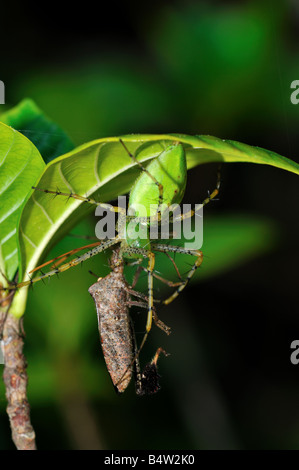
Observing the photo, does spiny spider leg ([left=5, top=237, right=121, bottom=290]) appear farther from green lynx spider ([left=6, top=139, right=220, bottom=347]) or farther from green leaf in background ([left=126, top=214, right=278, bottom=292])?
green leaf in background ([left=126, top=214, right=278, bottom=292])

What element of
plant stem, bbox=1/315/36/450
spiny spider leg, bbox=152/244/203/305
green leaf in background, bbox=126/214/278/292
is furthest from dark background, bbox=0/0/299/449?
plant stem, bbox=1/315/36/450

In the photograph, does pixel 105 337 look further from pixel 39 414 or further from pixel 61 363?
pixel 39 414

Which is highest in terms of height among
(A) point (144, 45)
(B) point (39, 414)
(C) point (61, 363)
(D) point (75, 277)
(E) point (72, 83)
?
(A) point (144, 45)

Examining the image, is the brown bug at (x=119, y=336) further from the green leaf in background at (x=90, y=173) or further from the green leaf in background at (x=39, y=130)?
the green leaf in background at (x=39, y=130)

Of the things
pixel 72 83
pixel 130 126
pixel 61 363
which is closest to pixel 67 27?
pixel 72 83

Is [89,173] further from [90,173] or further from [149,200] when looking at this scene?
[149,200]

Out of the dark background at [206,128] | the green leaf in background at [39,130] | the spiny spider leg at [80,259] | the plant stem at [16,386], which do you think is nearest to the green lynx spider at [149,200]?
the spiny spider leg at [80,259]
